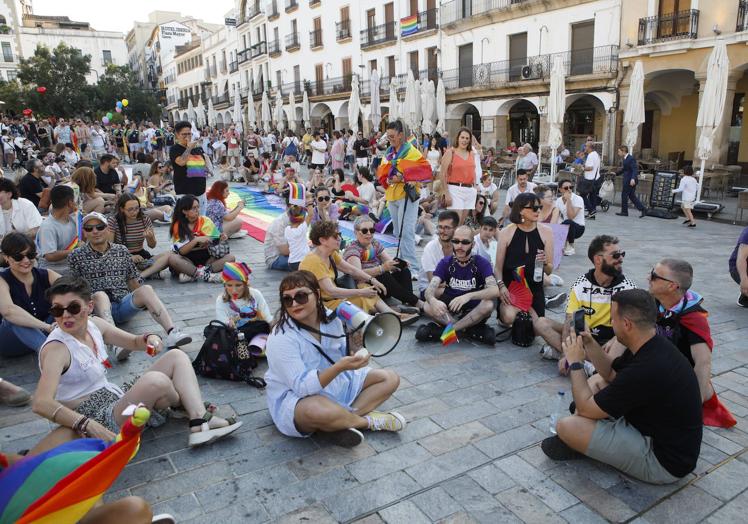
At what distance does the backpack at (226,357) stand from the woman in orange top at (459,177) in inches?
191

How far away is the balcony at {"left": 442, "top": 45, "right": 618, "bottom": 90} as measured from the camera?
21266 mm

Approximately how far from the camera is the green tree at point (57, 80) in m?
40.5

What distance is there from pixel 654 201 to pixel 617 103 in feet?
31.0

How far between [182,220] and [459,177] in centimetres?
416

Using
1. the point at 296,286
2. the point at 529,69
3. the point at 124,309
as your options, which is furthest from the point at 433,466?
the point at 529,69

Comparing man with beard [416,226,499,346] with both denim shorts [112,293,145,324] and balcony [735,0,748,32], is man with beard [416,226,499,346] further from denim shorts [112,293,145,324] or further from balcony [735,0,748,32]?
balcony [735,0,748,32]

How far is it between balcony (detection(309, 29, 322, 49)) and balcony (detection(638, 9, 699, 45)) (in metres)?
23.2

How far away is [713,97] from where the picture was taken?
515 inches

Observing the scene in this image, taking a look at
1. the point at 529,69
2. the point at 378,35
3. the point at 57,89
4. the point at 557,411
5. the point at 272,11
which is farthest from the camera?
the point at 272,11

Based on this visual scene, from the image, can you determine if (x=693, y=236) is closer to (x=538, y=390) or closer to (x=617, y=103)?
→ (x=538, y=390)

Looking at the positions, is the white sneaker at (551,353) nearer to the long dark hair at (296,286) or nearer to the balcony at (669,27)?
the long dark hair at (296,286)

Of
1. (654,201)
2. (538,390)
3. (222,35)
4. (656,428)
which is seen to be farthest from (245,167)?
(222,35)

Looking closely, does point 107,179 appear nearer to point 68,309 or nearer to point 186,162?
point 186,162

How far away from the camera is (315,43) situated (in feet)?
125
